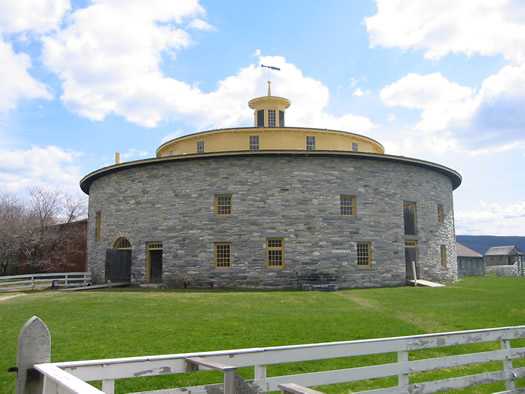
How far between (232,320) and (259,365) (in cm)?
897

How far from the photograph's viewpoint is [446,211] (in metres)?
30.2

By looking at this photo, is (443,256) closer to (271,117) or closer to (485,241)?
(271,117)

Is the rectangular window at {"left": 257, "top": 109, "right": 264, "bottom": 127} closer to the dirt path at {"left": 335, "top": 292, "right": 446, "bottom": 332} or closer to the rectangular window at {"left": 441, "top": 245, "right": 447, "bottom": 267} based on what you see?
the rectangular window at {"left": 441, "top": 245, "right": 447, "bottom": 267}

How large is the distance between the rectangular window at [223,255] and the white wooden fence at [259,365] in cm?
1848

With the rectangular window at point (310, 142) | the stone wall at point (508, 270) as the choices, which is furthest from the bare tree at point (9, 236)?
the stone wall at point (508, 270)

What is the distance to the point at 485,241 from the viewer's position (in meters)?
122

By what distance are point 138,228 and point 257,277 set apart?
723 centimetres

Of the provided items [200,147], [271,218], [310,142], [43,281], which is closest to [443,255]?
[310,142]

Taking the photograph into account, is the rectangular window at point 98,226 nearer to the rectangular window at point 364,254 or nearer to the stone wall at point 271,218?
the stone wall at point 271,218

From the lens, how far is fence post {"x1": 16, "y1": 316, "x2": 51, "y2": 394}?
371 centimetres

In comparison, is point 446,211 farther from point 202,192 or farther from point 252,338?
point 252,338

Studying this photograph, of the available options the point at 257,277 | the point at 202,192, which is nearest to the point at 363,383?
the point at 257,277

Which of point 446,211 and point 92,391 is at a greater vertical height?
point 446,211

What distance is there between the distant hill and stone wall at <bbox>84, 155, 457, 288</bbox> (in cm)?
10054
